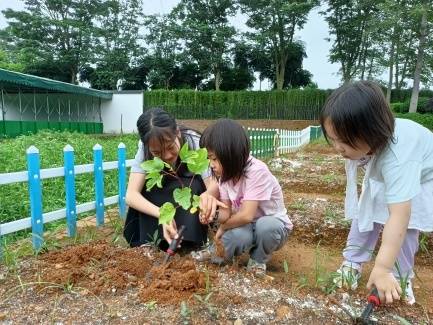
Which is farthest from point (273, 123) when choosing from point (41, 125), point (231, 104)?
point (41, 125)

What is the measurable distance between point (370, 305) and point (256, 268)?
0.76 meters

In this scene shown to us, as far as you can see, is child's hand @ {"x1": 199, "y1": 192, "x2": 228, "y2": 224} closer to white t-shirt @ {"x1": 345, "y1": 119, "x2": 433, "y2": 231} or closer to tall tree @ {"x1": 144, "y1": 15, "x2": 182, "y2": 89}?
white t-shirt @ {"x1": 345, "y1": 119, "x2": 433, "y2": 231}

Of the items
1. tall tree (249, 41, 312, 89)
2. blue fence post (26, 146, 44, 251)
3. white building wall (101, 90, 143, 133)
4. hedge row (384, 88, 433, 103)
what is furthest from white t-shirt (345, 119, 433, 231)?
tall tree (249, 41, 312, 89)

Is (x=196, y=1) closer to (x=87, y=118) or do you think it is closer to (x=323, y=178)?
(x=87, y=118)

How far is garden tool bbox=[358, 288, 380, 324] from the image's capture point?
4.46 feet

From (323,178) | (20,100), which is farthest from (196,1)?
(323,178)

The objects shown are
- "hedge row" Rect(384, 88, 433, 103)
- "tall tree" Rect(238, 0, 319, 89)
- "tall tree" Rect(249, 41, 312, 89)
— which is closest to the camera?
"hedge row" Rect(384, 88, 433, 103)

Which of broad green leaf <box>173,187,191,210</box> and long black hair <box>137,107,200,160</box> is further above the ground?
long black hair <box>137,107,200,160</box>

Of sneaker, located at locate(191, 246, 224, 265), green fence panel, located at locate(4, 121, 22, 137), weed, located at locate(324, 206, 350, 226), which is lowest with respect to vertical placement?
green fence panel, located at locate(4, 121, 22, 137)

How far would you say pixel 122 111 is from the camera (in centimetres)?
2256

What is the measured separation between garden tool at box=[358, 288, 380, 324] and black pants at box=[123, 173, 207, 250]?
110 centimetres

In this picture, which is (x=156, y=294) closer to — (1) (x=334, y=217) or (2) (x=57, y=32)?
(1) (x=334, y=217)

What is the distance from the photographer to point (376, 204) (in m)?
1.86

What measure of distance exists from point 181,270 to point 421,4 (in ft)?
66.2
